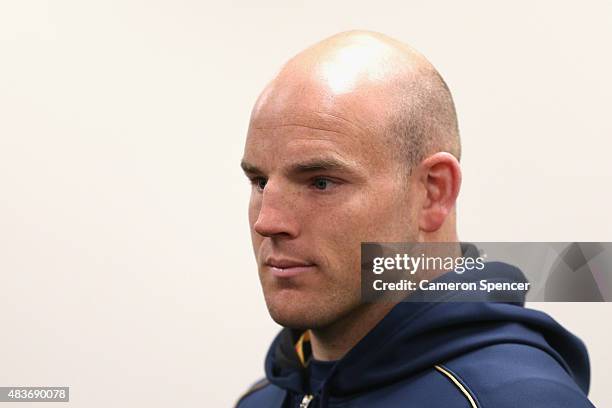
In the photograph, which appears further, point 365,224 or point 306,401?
point 306,401

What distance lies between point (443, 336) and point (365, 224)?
206 mm

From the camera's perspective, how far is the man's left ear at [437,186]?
1.33 m

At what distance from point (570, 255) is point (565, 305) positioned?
1.23 ft

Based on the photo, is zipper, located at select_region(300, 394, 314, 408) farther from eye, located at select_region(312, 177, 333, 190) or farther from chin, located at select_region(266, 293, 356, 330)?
eye, located at select_region(312, 177, 333, 190)

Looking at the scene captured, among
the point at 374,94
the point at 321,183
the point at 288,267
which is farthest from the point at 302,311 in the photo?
the point at 374,94

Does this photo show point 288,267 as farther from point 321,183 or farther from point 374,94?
point 374,94

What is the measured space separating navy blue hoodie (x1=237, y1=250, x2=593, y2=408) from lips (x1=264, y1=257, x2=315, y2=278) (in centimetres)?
15

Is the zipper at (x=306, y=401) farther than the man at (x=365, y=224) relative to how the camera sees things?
Yes

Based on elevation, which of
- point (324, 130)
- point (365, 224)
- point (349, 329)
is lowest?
point (349, 329)

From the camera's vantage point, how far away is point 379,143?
129 centimetres

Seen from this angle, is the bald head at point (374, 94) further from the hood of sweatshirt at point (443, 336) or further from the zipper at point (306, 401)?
the zipper at point (306, 401)

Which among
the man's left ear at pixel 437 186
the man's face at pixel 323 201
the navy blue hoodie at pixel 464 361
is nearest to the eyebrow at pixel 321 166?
the man's face at pixel 323 201

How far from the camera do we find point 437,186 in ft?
4.41

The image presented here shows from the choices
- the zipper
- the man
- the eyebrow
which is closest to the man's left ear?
the man
